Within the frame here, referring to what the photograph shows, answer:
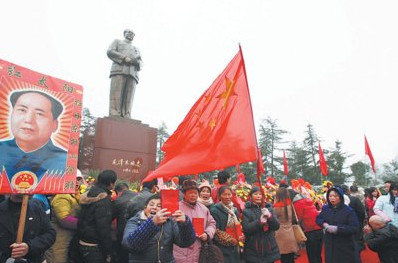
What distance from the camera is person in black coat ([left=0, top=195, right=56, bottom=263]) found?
2.36m

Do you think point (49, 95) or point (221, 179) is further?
point (221, 179)

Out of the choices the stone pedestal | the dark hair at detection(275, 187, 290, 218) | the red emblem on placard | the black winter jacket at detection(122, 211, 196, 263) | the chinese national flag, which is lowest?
the black winter jacket at detection(122, 211, 196, 263)

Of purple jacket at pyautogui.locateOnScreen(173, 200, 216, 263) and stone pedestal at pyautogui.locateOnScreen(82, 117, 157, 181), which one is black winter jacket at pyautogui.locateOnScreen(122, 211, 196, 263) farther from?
stone pedestal at pyautogui.locateOnScreen(82, 117, 157, 181)

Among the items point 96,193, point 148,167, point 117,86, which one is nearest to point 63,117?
point 96,193

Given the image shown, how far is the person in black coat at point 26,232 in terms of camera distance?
2.36 metres

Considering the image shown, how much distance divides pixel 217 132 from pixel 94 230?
1.83 meters

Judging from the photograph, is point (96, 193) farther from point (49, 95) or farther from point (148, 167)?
point (148, 167)

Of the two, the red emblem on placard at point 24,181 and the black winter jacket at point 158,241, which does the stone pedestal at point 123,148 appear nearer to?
the red emblem on placard at point 24,181

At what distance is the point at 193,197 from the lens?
10.1ft

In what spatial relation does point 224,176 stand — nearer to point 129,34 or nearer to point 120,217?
point 120,217

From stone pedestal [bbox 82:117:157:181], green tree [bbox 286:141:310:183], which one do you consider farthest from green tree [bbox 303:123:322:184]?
stone pedestal [bbox 82:117:157:181]

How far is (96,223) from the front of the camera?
3.31 metres

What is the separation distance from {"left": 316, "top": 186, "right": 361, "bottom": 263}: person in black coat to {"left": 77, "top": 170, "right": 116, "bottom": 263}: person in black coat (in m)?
2.95

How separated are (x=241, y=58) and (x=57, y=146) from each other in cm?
208
